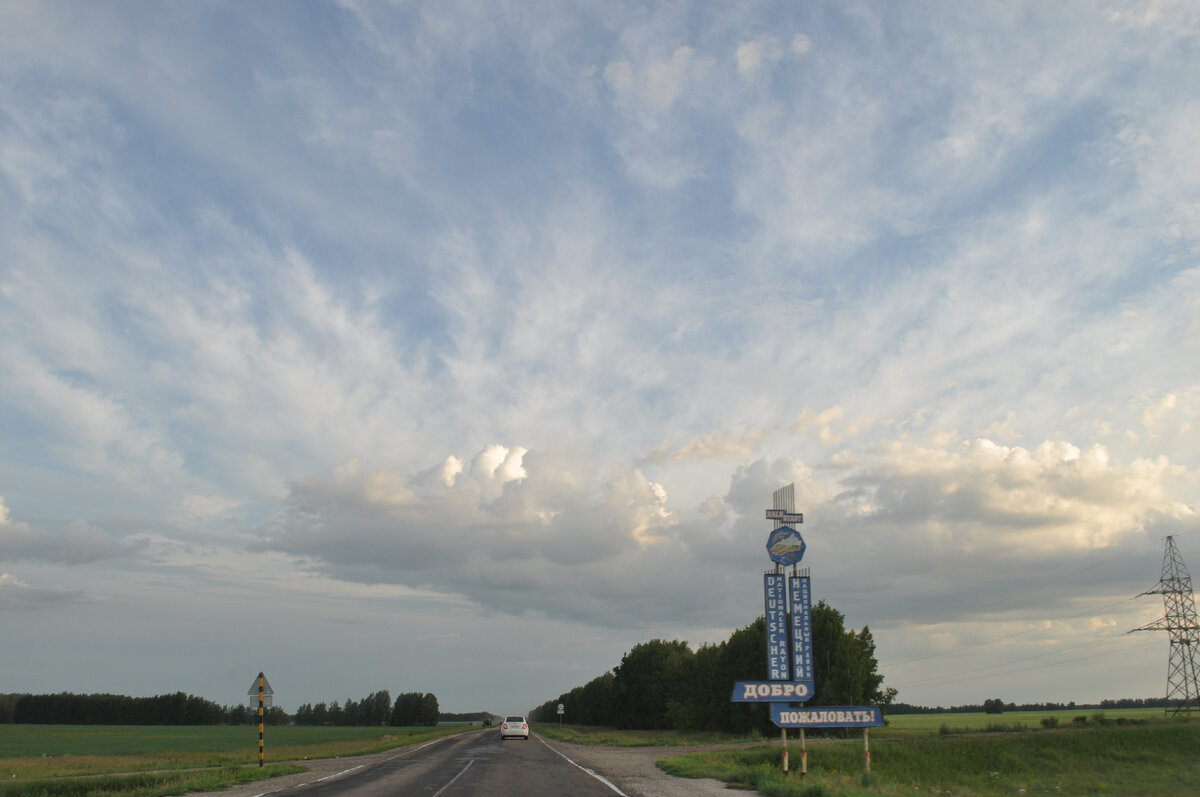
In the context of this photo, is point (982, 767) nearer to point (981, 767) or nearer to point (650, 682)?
point (981, 767)

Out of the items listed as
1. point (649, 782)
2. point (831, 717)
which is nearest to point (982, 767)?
point (831, 717)

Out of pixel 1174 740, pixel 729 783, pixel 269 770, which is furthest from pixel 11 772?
pixel 1174 740

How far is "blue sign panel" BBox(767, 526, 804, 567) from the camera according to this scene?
25031mm

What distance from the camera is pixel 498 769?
26.7 m

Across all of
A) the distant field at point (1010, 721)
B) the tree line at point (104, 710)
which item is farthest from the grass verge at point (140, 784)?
the tree line at point (104, 710)

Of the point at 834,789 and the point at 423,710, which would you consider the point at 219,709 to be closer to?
the point at 423,710

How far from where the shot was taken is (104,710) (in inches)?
6220

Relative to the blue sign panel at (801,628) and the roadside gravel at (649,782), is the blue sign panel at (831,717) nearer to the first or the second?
the blue sign panel at (801,628)

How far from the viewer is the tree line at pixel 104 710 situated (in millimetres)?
151750

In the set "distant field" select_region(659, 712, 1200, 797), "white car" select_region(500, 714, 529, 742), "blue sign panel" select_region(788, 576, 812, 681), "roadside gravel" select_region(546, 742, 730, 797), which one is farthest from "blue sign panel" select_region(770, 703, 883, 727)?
"white car" select_region(500, 714, 529, 742)

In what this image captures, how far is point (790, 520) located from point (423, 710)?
631 ft

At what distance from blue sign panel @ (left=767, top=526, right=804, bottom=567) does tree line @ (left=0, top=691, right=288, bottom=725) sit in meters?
156

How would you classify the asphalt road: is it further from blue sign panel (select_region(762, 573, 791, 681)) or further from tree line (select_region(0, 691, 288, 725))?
tree line (select_region(0, 691, 288, 725))

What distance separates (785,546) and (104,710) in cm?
18440
